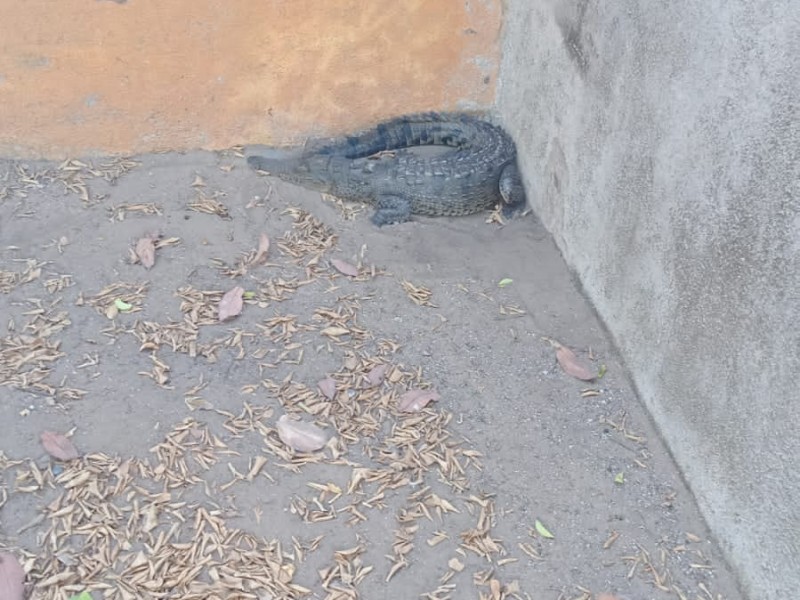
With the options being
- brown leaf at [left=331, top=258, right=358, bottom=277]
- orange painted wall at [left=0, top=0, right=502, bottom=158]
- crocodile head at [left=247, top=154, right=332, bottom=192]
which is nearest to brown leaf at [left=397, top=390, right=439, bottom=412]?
brown leaf at [left=331, top=258, right=358, bottom=277]

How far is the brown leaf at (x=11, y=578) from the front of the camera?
2.42 meters

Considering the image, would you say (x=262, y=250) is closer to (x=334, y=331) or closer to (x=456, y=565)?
(x=334, y=331)

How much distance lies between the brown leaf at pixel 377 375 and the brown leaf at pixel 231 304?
0.71 metres

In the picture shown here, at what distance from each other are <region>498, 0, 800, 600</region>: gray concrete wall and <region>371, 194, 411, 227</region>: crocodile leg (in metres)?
1.04

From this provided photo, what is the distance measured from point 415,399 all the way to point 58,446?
1379 millimetres

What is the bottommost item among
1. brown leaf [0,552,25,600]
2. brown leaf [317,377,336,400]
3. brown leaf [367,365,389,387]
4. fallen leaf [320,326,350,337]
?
brown leaf [367,365,389,387]

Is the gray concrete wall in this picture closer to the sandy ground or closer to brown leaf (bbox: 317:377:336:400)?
the sandy ground

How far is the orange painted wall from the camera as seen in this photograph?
13.5 ft

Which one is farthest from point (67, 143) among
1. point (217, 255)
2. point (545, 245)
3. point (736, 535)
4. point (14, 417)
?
point (736, 535)

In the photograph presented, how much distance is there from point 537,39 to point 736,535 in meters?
2.76

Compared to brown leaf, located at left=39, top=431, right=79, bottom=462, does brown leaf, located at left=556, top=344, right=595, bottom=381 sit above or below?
below

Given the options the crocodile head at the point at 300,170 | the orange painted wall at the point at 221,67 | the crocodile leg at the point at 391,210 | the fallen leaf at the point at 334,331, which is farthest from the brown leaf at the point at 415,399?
the orange painted wall at the point at 221,67

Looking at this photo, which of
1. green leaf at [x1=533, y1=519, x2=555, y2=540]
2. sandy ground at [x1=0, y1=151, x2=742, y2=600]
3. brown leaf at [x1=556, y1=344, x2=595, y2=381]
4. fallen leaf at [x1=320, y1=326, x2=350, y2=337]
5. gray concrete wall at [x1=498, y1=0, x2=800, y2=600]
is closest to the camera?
gray concrete wall at [x1=498, y1=0, x2=800, y2=600]

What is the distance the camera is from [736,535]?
261 centimetres
